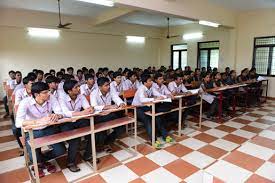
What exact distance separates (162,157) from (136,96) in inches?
43.9

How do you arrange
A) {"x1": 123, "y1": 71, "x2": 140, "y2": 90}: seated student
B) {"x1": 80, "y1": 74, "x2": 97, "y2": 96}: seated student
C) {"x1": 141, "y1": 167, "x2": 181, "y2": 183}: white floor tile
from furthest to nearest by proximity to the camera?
{"x1": 123, "y1": 71, "x2": 140, "y2": 90}: seated student → {"x1": 80, "y1": 74, "x2": 97, "y2": 96}: seated student → {"x1": 141, "y1": 167, "x2": 181, "y2": 183}: white floor tile

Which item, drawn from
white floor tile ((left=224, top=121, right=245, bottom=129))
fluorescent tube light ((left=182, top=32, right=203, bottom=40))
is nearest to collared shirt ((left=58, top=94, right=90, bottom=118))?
white floor tile ((left=224, top=121, right=245, bottom=129))

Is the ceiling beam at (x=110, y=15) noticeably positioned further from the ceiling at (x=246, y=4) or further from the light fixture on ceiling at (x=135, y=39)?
the ceiling at (x=246, y=4)

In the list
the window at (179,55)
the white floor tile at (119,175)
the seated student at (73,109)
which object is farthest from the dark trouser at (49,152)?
the window at (179,55)

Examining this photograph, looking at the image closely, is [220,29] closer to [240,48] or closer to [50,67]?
[240,48]

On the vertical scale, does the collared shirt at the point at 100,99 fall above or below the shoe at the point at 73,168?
above

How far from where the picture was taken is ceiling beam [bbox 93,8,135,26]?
211 inches

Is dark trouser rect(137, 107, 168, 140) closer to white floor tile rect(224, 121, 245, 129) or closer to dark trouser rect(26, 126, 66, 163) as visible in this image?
dark trouser rect(26, 126, 66, 163)

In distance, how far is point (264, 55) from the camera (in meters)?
6.59

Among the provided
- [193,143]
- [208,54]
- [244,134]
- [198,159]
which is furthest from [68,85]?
[208,54]

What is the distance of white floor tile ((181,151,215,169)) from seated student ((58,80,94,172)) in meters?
1.47

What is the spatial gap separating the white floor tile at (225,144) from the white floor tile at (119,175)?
64.0 inches

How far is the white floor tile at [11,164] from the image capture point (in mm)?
2537

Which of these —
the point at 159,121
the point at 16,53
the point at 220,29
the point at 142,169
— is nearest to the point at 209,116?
the point at 159,121
